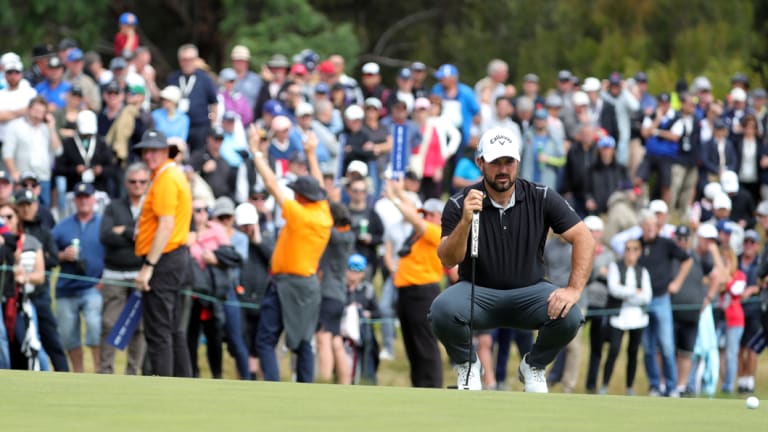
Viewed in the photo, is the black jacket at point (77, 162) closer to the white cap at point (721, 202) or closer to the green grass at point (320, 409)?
the white cap at point (721, 202)

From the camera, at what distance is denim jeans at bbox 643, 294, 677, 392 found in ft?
56.5

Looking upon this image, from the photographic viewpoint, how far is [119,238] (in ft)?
45.4

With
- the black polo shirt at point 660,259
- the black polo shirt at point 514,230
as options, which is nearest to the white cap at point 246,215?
the black polo shirt at point 660,259

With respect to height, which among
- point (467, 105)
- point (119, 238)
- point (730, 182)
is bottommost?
point (119, 238)

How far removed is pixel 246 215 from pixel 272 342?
161 centimetres

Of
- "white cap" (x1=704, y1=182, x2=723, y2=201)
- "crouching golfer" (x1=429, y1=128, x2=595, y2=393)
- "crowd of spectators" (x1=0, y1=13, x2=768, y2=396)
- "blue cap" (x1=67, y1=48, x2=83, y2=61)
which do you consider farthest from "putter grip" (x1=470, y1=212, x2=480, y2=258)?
"white cap" (x1=704, y1=182, x2=723, y2=201)

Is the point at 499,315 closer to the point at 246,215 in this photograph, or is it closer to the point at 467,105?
the point at 246,215

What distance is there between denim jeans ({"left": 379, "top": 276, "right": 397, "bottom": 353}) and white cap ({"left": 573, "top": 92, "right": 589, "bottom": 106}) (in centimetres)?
454

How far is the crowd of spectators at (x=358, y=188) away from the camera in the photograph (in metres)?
14.6

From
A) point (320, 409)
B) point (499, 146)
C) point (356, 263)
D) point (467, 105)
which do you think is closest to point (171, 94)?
point (356, 263)

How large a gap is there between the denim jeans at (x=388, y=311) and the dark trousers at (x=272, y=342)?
124 inches

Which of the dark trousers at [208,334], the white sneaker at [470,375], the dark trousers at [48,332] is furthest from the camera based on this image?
A: the dark trousers at [208,334]

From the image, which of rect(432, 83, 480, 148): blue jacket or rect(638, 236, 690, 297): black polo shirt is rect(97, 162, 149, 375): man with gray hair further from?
rect(432, 83, 480, 148): blue jacket

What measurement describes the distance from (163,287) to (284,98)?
22.3 feet
